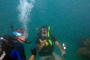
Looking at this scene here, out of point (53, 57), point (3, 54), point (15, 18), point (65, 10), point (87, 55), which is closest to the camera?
point (3, 54)

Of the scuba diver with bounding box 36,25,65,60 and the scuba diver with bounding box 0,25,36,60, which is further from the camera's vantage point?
the scuba diver with bounding box 36,25,65,60

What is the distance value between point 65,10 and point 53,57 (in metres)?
57.6

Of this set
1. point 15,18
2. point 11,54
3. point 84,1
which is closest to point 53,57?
point 11,54

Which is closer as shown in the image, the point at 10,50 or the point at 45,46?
the point at 10,50

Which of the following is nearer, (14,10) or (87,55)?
(87,55)

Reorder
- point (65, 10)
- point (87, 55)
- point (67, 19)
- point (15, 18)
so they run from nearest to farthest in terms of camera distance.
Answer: point (87, 55) < point (15, 18) < point (67, 19) < point (65, 10)

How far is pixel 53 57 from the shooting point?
17.0ft

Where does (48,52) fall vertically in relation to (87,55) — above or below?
above

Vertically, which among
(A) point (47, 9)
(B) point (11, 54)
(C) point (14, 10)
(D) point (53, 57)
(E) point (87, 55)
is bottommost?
→ (E) point (87, 55)

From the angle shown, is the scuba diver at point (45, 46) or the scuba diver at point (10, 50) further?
the scuba diver at point (45, 46)

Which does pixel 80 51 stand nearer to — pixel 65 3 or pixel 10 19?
pixel 10 19

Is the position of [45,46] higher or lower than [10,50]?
lower

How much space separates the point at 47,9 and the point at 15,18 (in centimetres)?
2474

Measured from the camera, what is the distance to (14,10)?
35.1m
